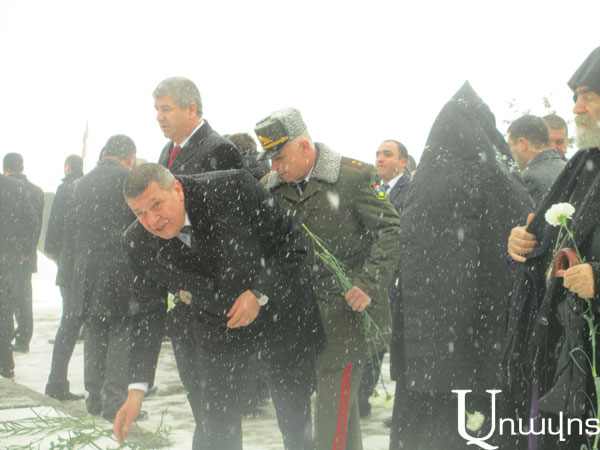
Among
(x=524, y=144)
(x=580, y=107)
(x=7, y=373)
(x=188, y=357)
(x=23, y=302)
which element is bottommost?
(x=7, y=373)

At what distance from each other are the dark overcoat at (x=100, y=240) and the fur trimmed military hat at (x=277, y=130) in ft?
8.06

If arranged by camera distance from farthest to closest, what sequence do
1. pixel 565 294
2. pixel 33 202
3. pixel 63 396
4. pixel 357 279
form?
1. pixel 33 202
2. pixel 63 396
3. pixel 357 279
4. pixel 565 294

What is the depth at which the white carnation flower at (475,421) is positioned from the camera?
327 cm

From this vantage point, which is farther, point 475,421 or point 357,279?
point 357,279

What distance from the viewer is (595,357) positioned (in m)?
2.50

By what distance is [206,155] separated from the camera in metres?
3.89

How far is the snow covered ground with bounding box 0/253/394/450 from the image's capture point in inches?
186

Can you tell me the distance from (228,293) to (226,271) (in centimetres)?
10

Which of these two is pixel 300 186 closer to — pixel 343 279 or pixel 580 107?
pixel 343 279

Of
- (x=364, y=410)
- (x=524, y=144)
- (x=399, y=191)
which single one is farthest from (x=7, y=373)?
(x=524, y=144)

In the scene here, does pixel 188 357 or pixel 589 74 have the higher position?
pixel 589 74

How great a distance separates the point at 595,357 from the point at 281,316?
1.43m

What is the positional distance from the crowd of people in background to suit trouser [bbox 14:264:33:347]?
4.55 meters

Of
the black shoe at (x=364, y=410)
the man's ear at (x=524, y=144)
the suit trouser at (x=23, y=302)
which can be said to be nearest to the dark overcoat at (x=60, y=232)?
the suit trouser at (x=23, y=302)
